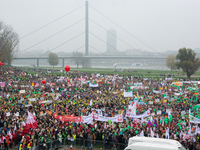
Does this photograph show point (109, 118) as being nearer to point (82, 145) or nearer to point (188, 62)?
point (82, 145)

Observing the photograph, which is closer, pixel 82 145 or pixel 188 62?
pixel 82 145

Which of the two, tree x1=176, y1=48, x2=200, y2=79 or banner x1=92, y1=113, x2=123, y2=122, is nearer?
banner x1=92, y1=113, x2=123, y2=122

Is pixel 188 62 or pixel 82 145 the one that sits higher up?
pixel 188 62

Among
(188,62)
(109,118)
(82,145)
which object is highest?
(188,62)

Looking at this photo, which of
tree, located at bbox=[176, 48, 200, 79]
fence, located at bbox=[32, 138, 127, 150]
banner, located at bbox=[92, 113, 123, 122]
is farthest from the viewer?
tree, located at bbox=[176, 48, 200, 79]

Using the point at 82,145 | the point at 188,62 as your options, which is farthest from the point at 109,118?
the point at 188,62

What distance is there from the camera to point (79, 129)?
50.8ft

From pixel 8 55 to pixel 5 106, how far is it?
44097 millimetres

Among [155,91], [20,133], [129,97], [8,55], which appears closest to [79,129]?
[20,133]

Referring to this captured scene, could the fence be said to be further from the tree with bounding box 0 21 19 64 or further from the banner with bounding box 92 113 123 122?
the tree with bounding box 0 21 19 64

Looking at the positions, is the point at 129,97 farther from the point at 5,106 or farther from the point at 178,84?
the point at 5,106

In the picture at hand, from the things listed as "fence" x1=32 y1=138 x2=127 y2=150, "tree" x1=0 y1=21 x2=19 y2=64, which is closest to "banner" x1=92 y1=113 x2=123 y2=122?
"fence" x1=32 y1=138 x2=127 y2=150

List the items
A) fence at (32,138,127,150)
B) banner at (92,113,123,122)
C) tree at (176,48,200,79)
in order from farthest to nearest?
tree at (176,48,200,79)
banner at (92,113,123,122)
fence at (32,138,127,150)

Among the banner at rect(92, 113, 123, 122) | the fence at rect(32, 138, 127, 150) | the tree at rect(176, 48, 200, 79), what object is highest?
the tree at rect(176, 48, 200, 79)
